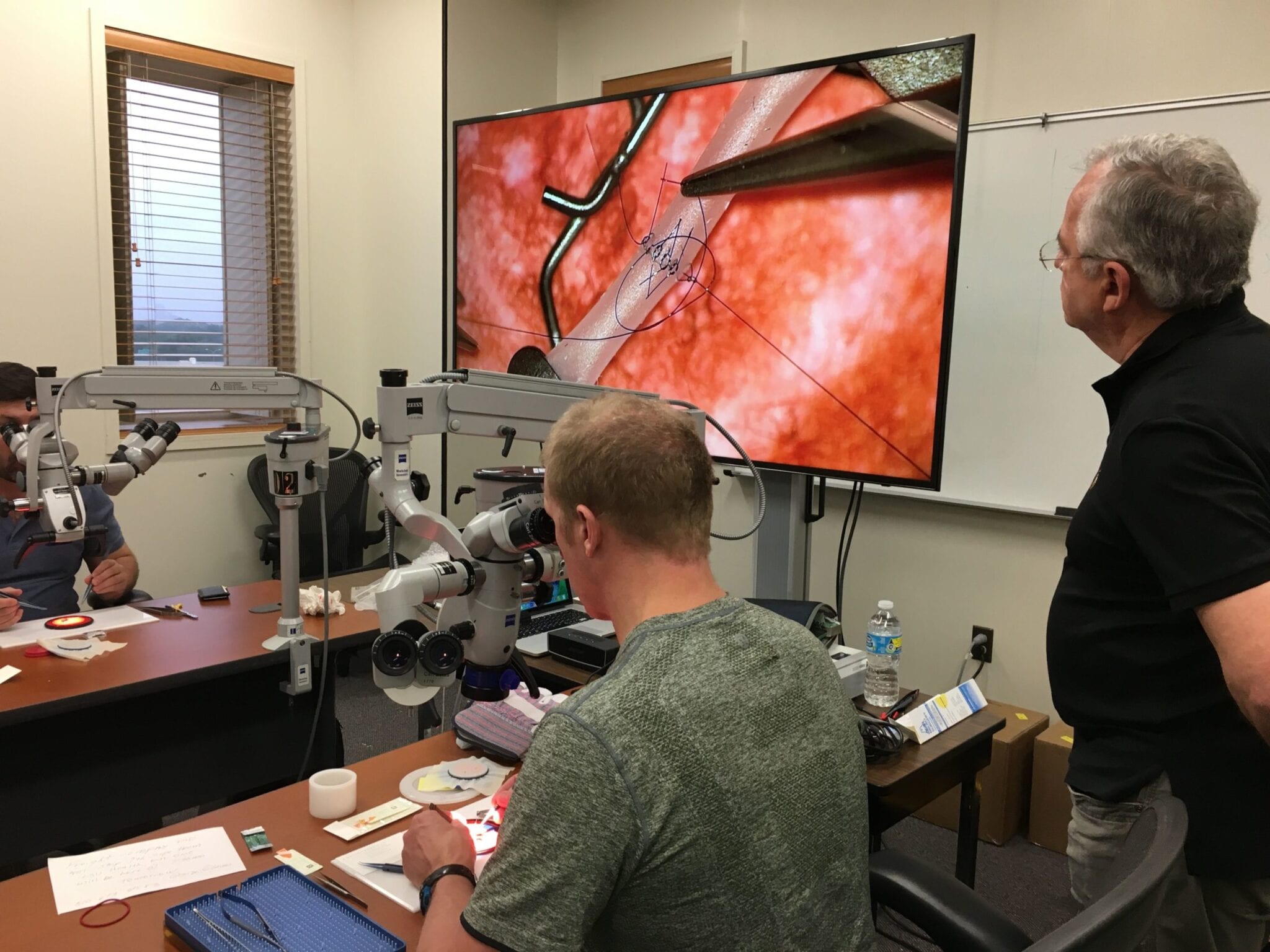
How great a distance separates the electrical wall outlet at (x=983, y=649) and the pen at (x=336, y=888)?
2.34 m

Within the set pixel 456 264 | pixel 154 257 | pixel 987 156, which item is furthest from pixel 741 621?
pixel 154 257

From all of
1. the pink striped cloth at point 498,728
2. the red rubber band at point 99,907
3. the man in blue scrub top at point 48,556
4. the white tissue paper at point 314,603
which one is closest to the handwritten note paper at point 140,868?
the red rubber band at point 99,907

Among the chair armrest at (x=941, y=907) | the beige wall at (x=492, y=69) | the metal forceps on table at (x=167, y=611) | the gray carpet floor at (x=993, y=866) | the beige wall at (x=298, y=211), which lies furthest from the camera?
the beige wall at (x=492, y=69)

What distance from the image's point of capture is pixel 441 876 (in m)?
1.15

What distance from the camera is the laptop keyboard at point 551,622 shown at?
2434 mm

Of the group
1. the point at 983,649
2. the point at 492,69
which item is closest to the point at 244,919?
the point at 983,649

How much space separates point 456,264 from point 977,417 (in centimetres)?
198

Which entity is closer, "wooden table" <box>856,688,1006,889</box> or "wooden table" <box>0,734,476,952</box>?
"wooden table" <box>0,734,476,952</box>

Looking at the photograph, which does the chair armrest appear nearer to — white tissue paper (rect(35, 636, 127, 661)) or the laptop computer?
the laptop computer

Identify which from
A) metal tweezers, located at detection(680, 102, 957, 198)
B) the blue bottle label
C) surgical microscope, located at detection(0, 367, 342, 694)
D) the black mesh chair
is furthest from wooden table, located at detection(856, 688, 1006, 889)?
the black mesh chair

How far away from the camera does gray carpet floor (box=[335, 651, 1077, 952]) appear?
7.91ft

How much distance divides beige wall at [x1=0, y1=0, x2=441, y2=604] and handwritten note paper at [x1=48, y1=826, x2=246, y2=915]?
2.63 meters

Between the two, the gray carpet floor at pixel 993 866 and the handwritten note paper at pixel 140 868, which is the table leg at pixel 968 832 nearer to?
the gray carpet floor at pixel 993 866

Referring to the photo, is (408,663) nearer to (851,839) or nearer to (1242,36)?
(851,839)
